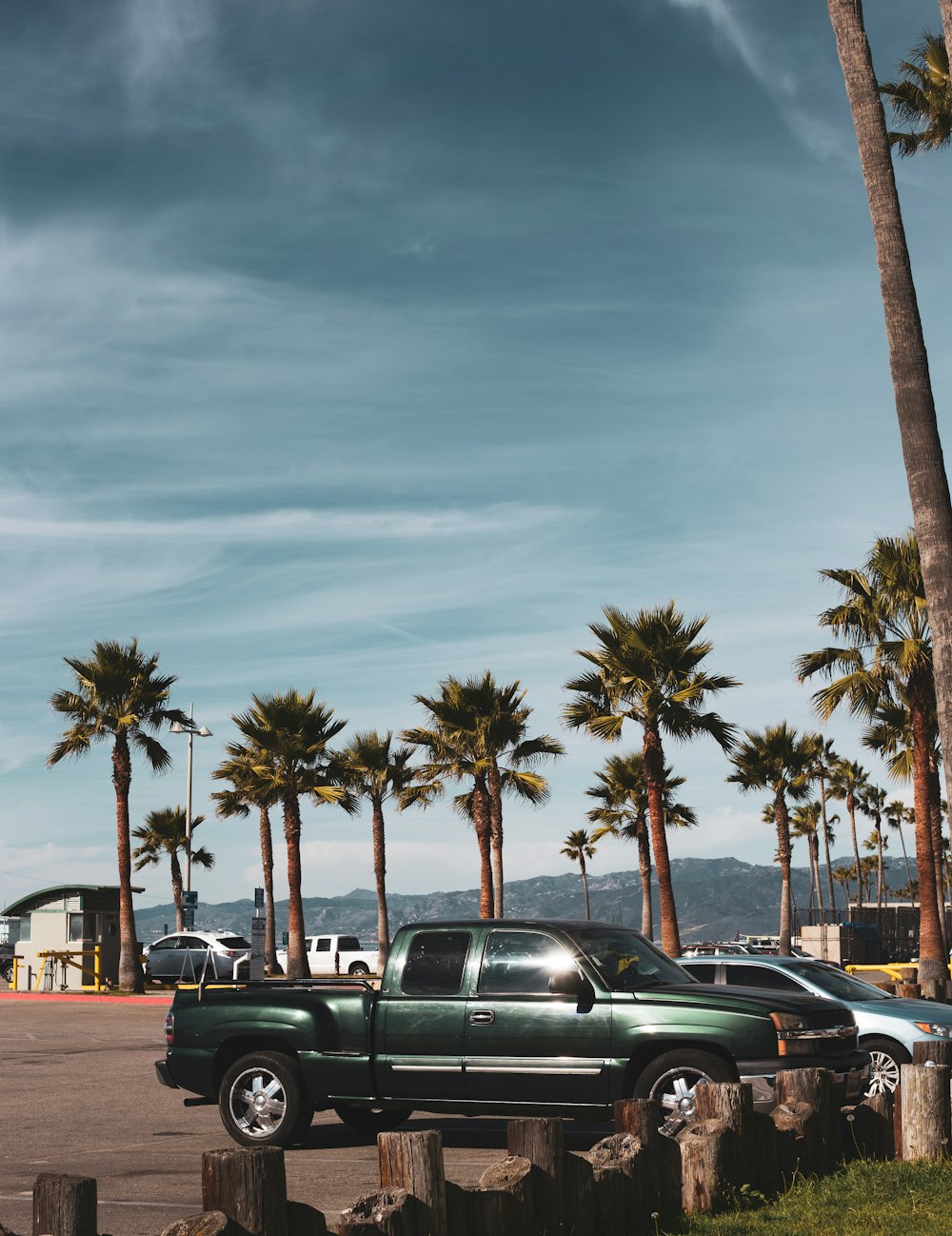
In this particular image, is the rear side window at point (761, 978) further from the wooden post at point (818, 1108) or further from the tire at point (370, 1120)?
the wooden post at point (818, 1108)

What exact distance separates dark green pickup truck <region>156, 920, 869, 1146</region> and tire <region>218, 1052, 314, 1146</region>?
0.01 m

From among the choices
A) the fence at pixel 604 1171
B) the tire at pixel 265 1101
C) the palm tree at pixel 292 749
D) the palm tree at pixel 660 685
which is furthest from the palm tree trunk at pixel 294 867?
the fence at pixel 604 1171

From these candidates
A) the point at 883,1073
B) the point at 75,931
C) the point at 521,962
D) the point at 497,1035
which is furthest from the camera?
the point at 75,931

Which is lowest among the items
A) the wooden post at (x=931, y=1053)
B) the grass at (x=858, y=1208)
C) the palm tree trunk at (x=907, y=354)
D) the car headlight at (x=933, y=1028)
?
the grass at (x=858, y=1208)

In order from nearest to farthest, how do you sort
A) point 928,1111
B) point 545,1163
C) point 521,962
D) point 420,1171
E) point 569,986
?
point 420,1171, point 545,1163, point 928,1111, point 569,986, point 521,962

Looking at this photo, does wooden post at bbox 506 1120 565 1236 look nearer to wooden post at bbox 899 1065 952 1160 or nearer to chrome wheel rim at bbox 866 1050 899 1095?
wooden post at bbox 899 1065 952 1160

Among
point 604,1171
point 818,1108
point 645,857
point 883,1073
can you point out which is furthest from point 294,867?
point 604,1171

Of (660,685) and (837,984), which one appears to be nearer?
(837,984)

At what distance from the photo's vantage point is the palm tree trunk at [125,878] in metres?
42.0

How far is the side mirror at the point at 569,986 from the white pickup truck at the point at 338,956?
4078 centimetres

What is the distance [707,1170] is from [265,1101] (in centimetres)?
486

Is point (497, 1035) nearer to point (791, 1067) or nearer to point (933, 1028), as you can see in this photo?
point (791, 1067)

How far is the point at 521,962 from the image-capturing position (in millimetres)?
10742

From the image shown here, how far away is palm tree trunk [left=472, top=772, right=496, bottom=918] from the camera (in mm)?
43250
